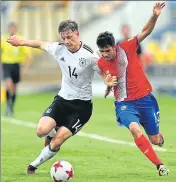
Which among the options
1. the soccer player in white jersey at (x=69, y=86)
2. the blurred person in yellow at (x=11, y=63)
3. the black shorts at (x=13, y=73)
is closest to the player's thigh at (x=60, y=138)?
the soccer player in white jersey at (x=69, y=86)

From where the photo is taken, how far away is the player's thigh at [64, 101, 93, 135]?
11.9 meters

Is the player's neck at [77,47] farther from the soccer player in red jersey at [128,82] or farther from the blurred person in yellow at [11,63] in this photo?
the blurred person in yellow at [11,63]

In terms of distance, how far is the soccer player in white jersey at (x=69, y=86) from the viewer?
38.8ft

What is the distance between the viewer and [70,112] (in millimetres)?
12086

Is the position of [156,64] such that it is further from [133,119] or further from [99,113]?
[133,119]

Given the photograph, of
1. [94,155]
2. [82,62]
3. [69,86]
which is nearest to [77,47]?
[82,62]

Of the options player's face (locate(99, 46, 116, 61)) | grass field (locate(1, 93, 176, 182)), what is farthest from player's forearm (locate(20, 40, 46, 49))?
grass field (locate(1, 93, 176, 182))

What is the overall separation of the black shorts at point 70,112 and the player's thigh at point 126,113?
54 cm

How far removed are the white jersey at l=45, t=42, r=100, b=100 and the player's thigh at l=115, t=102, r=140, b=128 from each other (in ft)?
1.93

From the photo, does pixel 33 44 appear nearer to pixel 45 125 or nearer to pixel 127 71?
pixel 45 125

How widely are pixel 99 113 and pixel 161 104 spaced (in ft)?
10.9

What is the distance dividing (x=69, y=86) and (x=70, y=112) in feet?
1.28

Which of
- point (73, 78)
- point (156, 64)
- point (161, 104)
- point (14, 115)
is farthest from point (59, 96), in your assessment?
point (156, 64)

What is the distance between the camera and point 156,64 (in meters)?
31.2
